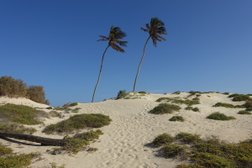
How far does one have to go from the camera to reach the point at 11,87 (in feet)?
92.5

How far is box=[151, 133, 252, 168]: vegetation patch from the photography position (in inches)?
368

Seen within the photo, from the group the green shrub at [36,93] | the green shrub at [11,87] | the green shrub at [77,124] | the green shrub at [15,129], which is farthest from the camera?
the green shrub at [36,93]

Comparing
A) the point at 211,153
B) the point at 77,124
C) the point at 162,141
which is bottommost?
the point at 211,153

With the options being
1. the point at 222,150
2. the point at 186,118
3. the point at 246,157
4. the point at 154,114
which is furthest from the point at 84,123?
the point at 246,157

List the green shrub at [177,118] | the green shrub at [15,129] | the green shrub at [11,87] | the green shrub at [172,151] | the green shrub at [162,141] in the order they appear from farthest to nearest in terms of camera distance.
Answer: the green shrub at [11,87], the green shrub at [177,118], the green shrub at [15,129], the green shrub at [162,141], the green shrub at [172,151]

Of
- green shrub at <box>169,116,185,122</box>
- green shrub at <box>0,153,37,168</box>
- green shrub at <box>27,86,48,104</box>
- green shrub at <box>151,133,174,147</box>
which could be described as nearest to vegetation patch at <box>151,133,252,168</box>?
green shrub at <box>151,133,174,147</box>

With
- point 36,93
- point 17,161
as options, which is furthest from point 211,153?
point 36,93

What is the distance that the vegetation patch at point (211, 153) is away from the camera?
9344mm

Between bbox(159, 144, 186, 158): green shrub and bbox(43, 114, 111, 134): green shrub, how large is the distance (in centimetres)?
654

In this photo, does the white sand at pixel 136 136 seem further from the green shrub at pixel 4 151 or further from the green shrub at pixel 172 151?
the green shrub at pixel 4 151

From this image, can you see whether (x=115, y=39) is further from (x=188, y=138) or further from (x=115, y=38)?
(x=188, y=138)

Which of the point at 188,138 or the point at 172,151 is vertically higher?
the point at 188,138

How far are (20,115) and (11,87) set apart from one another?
11.9m

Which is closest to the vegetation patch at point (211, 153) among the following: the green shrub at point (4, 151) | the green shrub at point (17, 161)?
the green shrub at point (17, 161)
